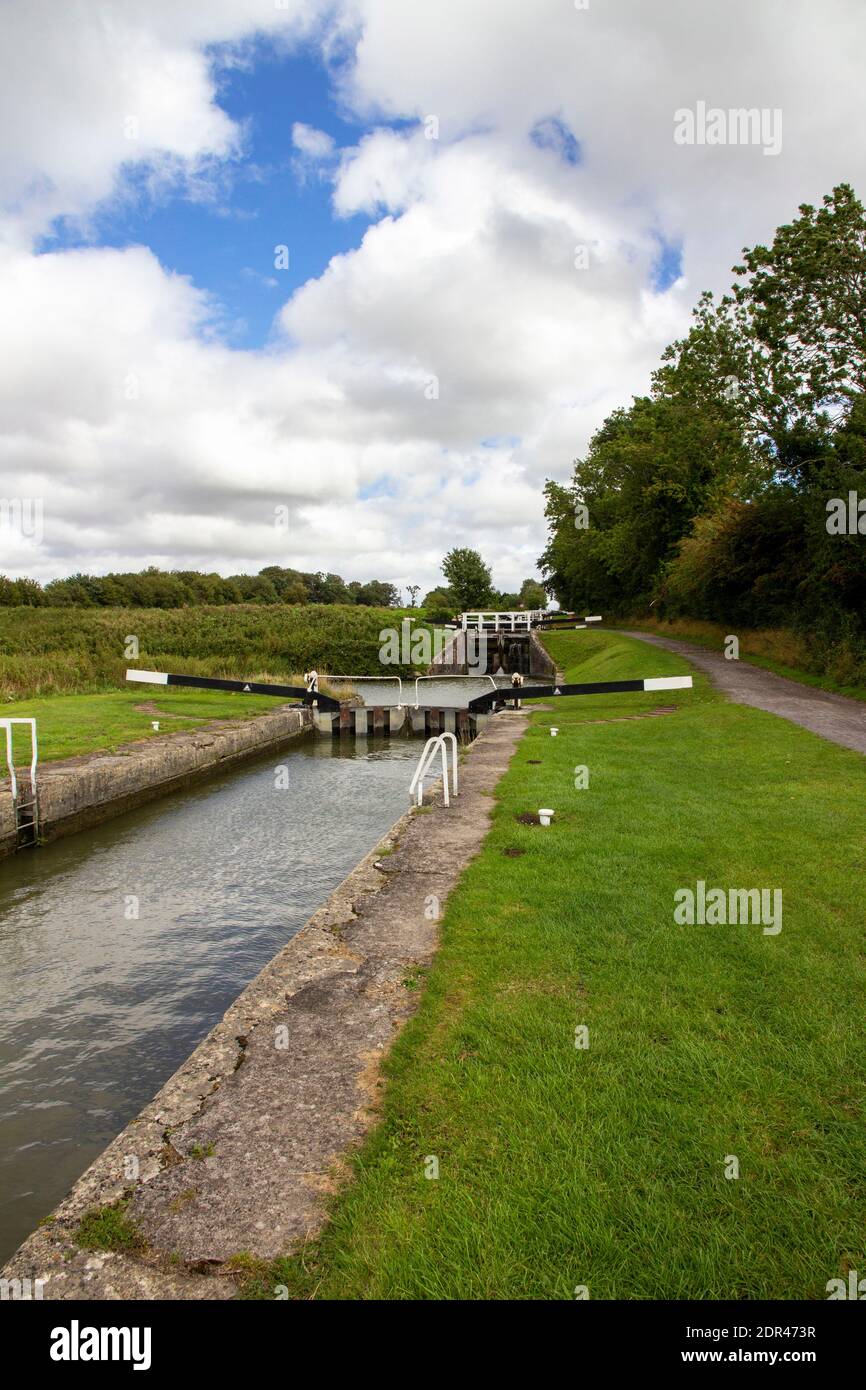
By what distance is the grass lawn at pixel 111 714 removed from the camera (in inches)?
535

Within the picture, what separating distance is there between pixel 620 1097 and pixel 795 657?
20759mm

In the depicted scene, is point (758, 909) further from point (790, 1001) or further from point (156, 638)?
point (156, 638)

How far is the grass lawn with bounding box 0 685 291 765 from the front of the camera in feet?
44.6

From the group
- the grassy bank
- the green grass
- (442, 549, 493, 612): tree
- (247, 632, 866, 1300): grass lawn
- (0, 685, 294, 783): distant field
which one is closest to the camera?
(247, 632, 866, 1300): grass lawn

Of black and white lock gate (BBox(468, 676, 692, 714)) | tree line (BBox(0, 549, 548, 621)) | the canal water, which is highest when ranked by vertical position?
tree line (BBox(0, 549, 548, 621))

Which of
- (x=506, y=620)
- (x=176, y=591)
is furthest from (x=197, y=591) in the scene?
(x=506, y=620)

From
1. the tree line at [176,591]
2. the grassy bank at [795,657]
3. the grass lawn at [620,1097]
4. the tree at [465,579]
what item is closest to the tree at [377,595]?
the tree line at [176,591]

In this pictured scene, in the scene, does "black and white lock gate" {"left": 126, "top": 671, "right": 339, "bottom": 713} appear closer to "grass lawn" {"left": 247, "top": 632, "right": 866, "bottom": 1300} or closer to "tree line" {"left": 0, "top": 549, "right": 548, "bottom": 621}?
"grass lawn" {"left": 247, "top": 632, "right": 866, "bottom": 1300}

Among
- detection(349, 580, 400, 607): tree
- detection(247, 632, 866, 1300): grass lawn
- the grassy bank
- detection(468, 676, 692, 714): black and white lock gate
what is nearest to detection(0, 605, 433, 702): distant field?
detection(468, 676, 692, 714): black and white lock gate

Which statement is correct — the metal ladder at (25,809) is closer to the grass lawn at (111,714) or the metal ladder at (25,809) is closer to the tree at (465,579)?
the grass lawn at (111,714)

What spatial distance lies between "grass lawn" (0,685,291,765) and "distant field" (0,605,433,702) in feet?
4.55

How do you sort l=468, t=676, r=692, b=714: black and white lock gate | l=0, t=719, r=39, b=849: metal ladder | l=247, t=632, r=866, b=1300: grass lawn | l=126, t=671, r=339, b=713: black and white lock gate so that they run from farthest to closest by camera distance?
l=126, t=671, r=339, b=713: black and white lock gate
l=468, t=676, r=692, b=714: black and white lock gate
l=0, t=719, r=39, b=849: metal ladder
l=247, t=632, r=866, b=1300: grass lawn

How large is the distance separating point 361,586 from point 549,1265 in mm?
129796

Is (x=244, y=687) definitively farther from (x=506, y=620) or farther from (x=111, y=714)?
(x=506, y=620)
